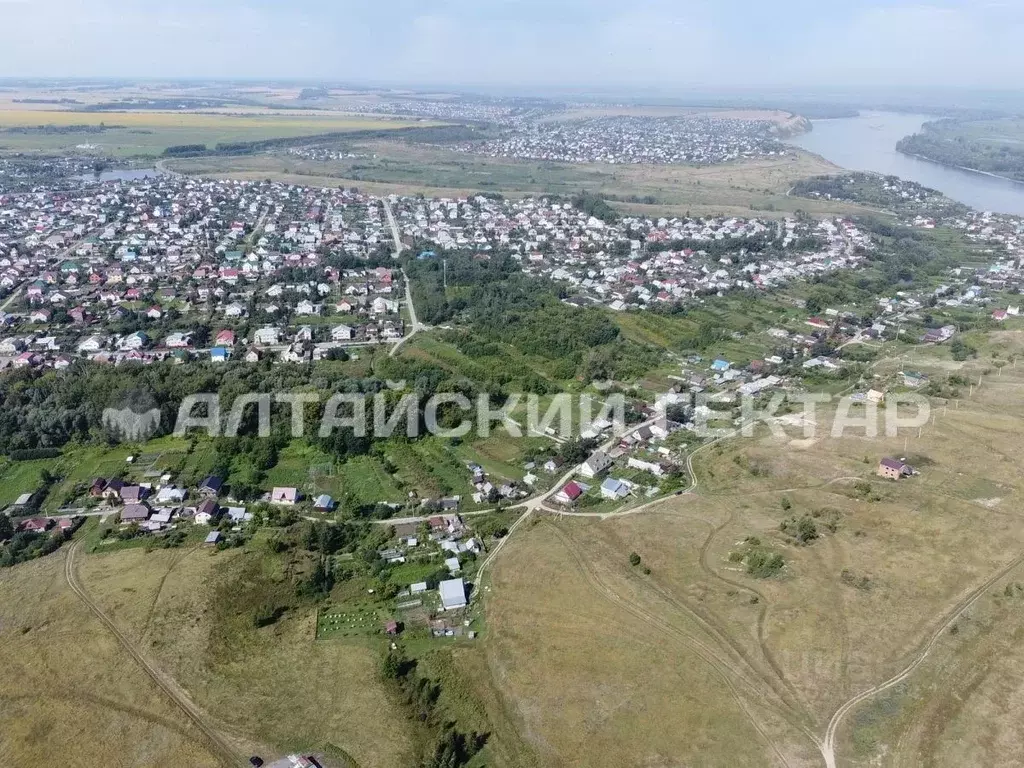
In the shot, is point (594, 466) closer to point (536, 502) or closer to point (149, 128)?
point (536, 502)

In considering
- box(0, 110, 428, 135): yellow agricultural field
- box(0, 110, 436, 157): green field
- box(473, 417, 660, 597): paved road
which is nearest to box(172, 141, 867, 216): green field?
box(0, 110, 436, 157): green field

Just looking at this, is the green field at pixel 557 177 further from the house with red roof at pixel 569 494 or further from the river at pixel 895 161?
the house with red roof at pixel 569 494

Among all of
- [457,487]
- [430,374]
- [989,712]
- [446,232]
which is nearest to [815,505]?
[989,712]

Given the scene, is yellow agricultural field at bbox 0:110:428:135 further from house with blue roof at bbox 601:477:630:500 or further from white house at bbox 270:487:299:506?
house with blue roof at bbox 601:477:630:500

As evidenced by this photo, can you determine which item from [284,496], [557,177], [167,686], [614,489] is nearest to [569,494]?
[614,489]

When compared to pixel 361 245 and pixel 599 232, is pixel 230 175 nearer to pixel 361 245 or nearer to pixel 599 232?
pixel 361 245
